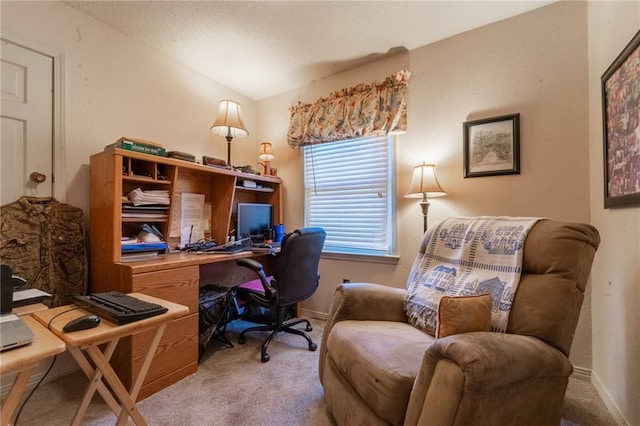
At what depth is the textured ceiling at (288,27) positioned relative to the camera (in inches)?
76.4

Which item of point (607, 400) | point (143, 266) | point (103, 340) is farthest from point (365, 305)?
point (607, 400)

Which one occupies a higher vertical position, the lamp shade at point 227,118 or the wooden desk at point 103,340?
the lamp shade at point 227,118

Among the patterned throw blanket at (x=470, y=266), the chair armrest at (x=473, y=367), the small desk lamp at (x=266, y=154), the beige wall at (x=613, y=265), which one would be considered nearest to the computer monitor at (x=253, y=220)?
the small desk lamp at (x=266, y=154)

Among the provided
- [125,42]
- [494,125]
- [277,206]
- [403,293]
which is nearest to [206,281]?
[277,206]

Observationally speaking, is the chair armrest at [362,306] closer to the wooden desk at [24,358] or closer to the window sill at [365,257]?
the window sill at [365,257]

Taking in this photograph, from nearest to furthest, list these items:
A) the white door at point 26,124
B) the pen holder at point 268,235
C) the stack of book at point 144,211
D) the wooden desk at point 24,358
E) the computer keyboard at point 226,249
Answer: the wooden desk at point 24,358
the white door at point 26,124
the stack of book at point 144,211
the computer keyboard at point 226,249
the pen holder at point 268,235

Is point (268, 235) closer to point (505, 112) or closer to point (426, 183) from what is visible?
point (426, 183)

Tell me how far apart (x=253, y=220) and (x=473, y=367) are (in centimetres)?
236

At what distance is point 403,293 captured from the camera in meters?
1.67

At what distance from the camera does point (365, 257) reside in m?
2.62

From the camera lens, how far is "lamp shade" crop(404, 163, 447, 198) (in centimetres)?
208

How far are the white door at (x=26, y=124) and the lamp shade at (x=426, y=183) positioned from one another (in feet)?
8.28

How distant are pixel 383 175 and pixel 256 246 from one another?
1349 mm

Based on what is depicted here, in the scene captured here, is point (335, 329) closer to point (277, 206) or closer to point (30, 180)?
A: point (277, 206)
